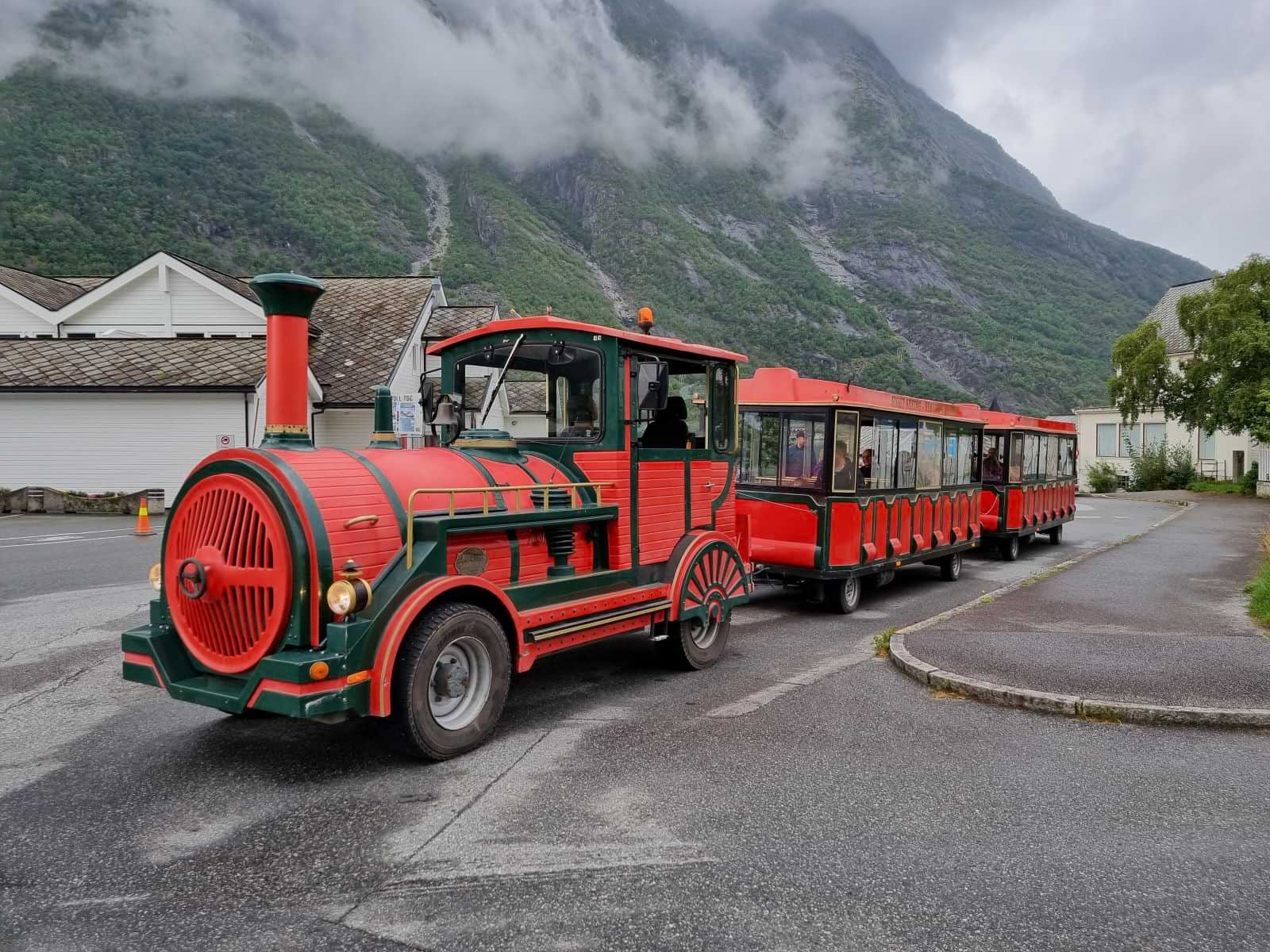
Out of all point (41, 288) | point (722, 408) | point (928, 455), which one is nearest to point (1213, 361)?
point (928, 455)

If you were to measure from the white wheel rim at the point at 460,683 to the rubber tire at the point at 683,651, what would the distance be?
6.92ft

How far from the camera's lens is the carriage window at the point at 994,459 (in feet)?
50.2

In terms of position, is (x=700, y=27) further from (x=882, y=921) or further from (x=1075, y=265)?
(x=882, y=921)

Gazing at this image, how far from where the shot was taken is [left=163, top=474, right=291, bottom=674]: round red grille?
441cm

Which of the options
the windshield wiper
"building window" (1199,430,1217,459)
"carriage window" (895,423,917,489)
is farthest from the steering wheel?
"building window" (1199,430,1217,459)

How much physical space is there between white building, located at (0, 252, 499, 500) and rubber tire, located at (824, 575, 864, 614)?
12443 mm

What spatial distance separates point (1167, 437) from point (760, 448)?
39828 millimetres

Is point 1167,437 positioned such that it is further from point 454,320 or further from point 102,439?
point 102,439

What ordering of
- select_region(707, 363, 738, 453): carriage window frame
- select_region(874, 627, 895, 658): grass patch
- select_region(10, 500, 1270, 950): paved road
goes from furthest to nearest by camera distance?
select_region(874, 627, 895, 658): grass patch, select_region(707, 363, 738, 453): carriage window frame, select_region(10, 500, 1270, 950): paved road

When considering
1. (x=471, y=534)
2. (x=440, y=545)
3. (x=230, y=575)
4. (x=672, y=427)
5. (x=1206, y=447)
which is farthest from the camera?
(x=1206, y=447)

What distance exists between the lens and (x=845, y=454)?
994cm

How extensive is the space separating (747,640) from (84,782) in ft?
18.5

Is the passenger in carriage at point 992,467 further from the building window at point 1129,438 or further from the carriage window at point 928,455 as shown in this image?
the building window at point 1129,438

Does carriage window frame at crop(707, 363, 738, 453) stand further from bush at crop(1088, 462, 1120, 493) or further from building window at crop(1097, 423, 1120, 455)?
building window at crop(1097, 423, 1120, 455)
